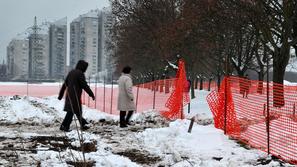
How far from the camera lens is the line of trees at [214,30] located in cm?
1941

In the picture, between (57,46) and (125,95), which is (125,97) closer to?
(125,95)

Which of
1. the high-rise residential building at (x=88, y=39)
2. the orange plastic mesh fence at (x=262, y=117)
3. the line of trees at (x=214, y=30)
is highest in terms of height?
the high-rise residential building at (x=88, y=39)

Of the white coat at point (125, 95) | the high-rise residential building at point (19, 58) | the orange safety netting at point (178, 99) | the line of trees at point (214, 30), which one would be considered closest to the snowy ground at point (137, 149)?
the white coat at point (125, 95)

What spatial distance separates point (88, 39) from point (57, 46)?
14.1 metres

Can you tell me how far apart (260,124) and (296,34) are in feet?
37.2

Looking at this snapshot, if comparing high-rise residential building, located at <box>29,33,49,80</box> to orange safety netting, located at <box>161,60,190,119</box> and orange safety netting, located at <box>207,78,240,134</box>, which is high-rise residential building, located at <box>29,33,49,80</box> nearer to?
orange safety netting, located at <box>161,60,190,119</box>

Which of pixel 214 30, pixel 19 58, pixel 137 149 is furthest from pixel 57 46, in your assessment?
pixel 137 149

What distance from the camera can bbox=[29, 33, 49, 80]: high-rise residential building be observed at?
116m

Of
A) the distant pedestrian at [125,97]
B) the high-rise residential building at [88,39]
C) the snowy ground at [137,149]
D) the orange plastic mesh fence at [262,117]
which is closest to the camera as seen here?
the snowy ground at [137,149]

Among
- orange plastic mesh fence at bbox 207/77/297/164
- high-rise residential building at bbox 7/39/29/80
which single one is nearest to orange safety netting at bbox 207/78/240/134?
orange plastic mesh fence at bbox 207/77/297/164

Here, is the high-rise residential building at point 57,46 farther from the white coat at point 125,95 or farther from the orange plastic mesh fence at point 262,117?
the orange plastic mesh fence at point 262,117

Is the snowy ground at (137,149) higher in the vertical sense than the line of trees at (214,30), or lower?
lower

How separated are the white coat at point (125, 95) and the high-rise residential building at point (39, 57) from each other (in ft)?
329

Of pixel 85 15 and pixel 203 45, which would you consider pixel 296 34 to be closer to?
pixel 203 45
